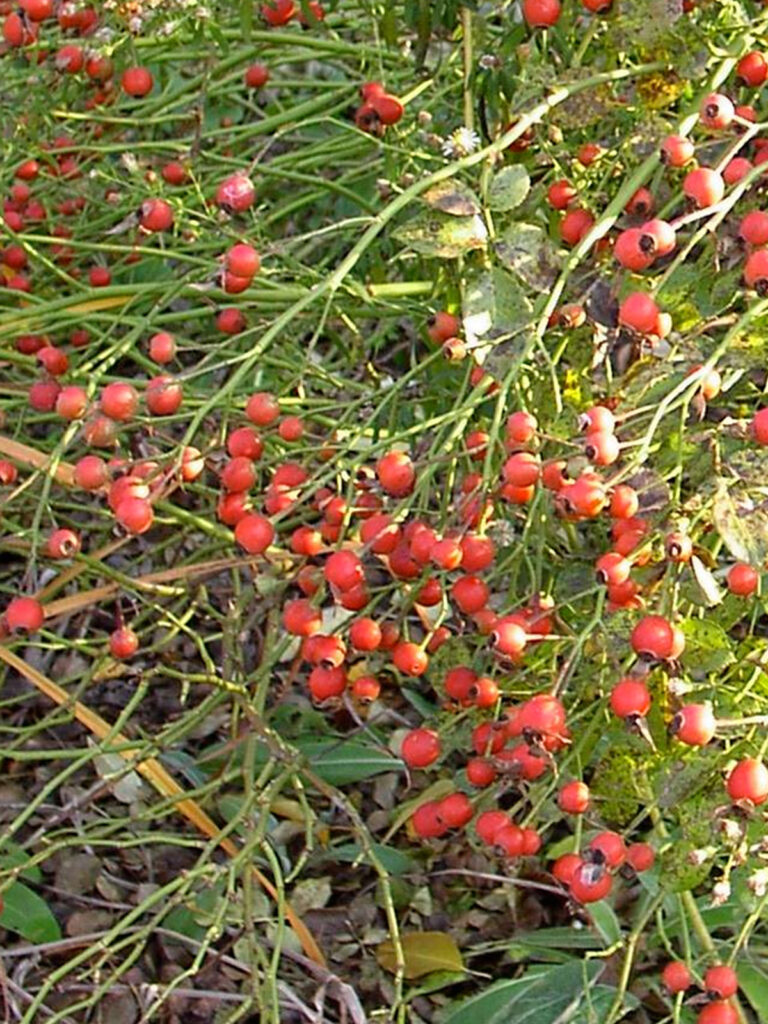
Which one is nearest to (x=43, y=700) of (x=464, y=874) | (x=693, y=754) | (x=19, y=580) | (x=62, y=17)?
(x=19, y=580)

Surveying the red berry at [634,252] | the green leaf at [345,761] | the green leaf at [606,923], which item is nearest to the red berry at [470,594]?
the red berry at [634,252]

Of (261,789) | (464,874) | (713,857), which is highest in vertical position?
(713,857)

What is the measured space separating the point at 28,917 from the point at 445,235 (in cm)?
A: 107

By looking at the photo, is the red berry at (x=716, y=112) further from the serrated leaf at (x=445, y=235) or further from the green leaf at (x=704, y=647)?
the green leaf at (x=704, y=647)

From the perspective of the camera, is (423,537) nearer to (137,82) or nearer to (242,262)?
(242,262)

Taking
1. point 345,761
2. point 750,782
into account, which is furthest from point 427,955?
point 750,782

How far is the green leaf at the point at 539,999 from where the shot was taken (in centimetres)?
193

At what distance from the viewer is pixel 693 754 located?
156cm

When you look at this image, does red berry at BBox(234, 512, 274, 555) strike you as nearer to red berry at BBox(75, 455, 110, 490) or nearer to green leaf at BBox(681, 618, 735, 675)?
red berry at BBox(75, 455, 110, 490)

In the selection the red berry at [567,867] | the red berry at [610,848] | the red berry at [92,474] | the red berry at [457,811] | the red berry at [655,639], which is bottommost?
the red berry at [457,811]

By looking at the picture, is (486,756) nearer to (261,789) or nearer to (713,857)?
(713,857)

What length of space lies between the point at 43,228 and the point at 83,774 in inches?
34.1

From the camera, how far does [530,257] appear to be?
5.08 feet

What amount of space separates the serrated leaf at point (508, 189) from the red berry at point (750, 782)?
53cm
